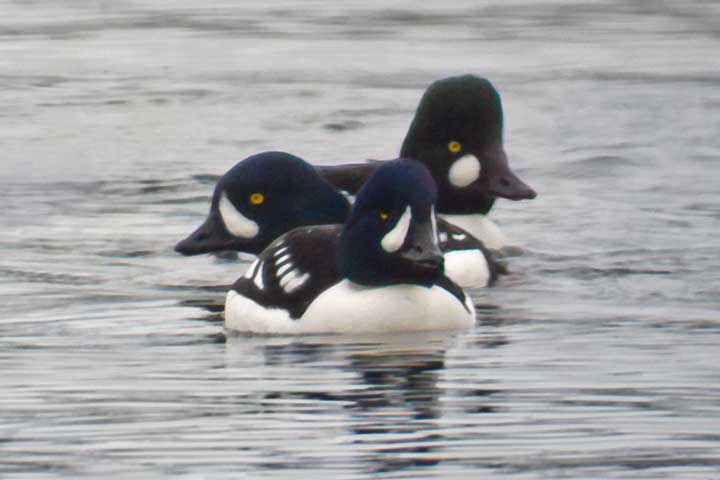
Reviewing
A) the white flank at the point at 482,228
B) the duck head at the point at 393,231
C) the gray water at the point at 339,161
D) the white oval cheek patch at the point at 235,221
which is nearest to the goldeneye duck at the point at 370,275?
the duck head at the point at 393,231

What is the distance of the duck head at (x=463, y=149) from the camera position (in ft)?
43.0

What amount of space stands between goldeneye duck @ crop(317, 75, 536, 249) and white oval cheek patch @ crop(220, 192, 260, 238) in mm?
1724

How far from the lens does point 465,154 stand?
43.3ft

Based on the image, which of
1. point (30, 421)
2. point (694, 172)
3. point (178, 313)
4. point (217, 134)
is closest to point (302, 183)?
point (178, 313)

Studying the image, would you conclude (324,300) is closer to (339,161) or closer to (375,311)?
(375,311)

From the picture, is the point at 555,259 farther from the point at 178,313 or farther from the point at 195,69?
the point at 195,69

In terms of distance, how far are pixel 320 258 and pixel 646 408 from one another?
227 cm

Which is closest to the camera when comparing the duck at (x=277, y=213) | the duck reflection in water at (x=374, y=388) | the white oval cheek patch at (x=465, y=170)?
the duck reflection in water at (x=374, y=388)

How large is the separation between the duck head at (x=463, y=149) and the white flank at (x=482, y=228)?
7 cm

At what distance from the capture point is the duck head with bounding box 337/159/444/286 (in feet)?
32.1

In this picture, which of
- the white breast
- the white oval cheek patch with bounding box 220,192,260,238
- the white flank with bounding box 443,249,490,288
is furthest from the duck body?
the white flank with bounding box 443,249,490,288

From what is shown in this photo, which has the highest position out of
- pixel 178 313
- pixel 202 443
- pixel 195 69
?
pixel 202 443

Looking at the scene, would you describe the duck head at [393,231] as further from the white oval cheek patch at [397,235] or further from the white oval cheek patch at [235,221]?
the white oval cheek patch at [235,221]

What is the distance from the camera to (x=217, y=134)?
18641 mm
